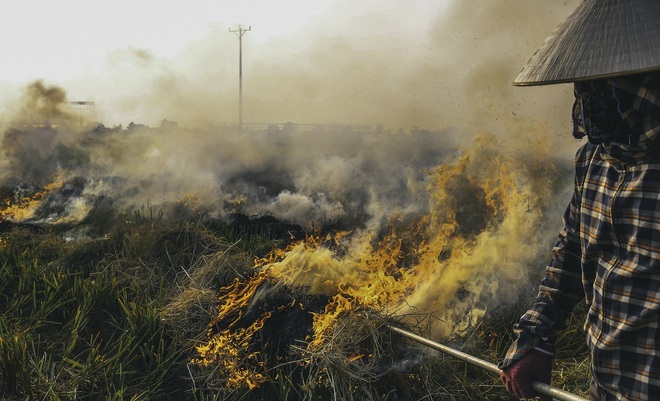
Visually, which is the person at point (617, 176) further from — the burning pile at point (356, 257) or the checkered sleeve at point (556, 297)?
Result: the burning pile at point (356, 257)

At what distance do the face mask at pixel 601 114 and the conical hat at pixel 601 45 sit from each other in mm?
109

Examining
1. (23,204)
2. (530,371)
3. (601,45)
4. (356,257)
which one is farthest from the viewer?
(23,204)

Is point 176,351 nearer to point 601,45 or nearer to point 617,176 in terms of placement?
point 617,176

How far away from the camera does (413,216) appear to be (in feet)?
24.5

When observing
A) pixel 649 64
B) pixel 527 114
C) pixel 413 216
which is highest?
pixel 649 64

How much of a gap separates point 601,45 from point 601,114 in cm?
20

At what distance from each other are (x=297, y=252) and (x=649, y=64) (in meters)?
3.49

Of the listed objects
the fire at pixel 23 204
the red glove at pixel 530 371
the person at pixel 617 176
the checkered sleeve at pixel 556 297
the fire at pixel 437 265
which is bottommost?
the fire at pixel 23 204

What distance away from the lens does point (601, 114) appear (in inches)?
59.9

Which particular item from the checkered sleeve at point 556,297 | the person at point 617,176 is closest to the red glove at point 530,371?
the checkered sleeve at point 556,297

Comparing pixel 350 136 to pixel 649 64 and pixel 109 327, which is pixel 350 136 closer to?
pixel 109 327

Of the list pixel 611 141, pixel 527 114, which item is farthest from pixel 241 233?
pixel 611 141

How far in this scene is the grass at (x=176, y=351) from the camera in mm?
3295

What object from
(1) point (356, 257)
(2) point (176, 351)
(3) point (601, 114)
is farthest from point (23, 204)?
(3) point (601, 114)
